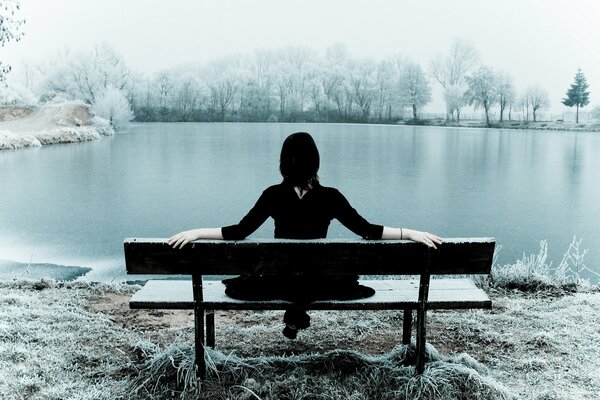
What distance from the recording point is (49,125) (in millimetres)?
26172

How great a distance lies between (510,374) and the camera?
322 cm

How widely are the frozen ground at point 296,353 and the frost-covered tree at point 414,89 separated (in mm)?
38031

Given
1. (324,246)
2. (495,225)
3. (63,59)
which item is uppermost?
(63,59)

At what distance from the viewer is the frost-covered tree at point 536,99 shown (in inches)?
1687

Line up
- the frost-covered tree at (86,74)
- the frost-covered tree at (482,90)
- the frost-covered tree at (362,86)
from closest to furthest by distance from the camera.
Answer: the frost-covered tree at (86,74)
the frost-covered tree at (362,86)
the frost-covered tree at (482,90)

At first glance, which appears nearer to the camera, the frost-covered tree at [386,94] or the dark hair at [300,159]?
the dark hair at [300,159]

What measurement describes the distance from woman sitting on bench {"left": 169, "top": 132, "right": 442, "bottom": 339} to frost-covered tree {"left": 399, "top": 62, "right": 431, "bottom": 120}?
1565 inches

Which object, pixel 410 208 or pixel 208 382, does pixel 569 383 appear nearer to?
pixel 208 382

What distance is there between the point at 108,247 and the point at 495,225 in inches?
243

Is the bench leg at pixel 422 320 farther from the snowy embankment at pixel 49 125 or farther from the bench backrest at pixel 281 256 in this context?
the snowy embankment at pixel 49 125

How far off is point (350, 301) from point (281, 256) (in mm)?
400

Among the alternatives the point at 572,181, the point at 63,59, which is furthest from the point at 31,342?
the point at 63,59

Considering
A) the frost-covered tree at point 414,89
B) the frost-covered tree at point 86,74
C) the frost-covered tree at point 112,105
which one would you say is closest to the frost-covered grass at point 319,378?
the frost-covered tree at point 86,74

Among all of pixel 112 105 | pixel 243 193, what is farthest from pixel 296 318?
pixel 112 105
